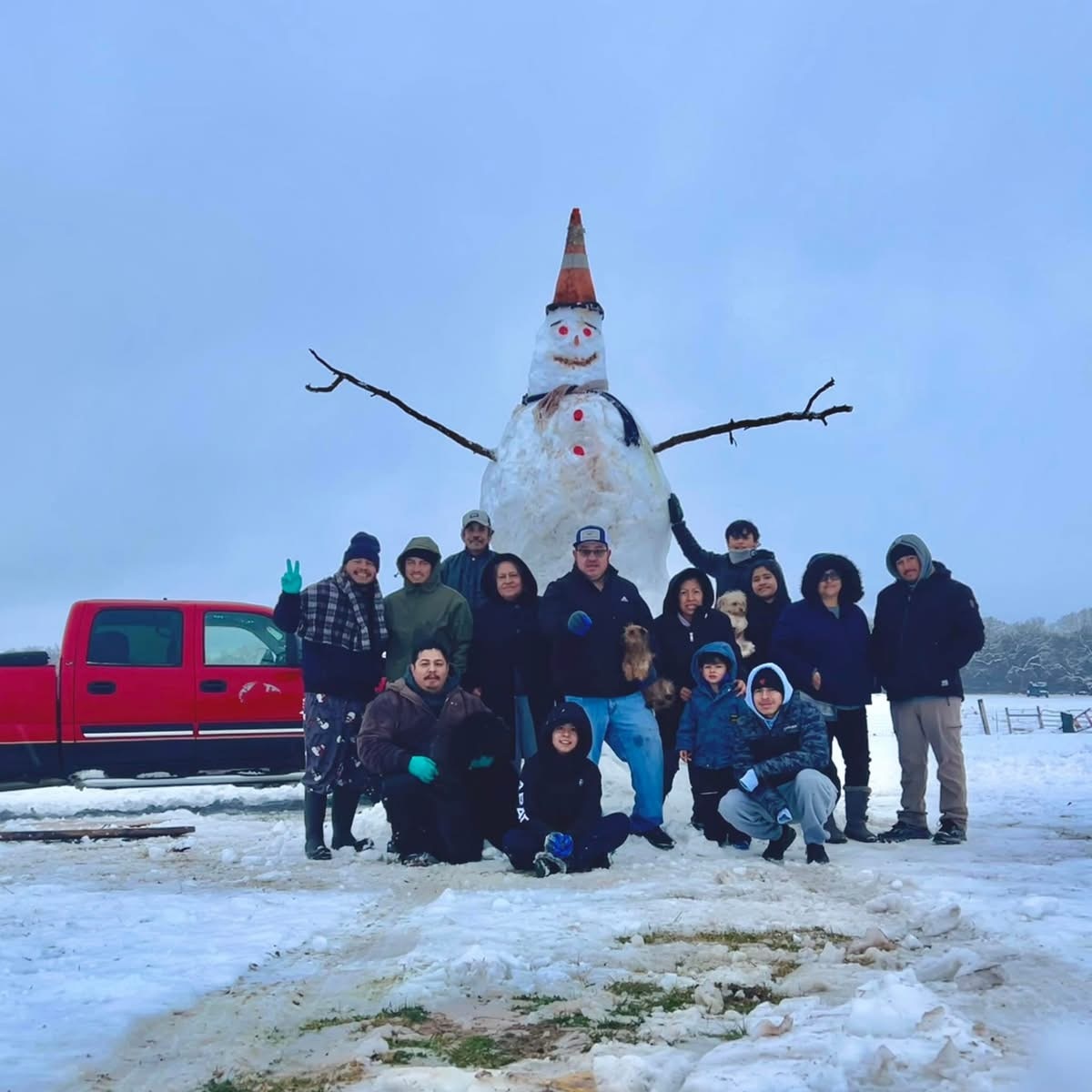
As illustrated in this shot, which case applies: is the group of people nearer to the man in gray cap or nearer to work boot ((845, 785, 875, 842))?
work boot ((845, 785, 875, 842))

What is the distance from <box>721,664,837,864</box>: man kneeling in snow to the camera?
4637 millimetres

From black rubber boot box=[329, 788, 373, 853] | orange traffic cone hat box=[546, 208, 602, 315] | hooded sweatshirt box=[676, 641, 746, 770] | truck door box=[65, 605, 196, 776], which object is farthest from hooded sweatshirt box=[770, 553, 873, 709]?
truck door box=[65, 605, 196, 776]

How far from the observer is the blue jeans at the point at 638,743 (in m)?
5.11

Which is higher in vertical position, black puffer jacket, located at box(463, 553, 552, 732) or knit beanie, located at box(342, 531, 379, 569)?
knit beanie, located at box(342, 531, 379, 569)

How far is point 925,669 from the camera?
5320 mm

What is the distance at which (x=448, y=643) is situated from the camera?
5293 mm

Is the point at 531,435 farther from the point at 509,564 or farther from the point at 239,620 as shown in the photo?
the point at 239,620

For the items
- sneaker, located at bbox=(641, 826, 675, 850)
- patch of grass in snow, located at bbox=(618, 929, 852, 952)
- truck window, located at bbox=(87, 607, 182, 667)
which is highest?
truck window, located at bbox=(87, 607, 182, 667)

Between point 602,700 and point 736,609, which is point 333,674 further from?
point 736,609

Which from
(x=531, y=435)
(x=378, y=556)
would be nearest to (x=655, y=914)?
(x=378, y=556)

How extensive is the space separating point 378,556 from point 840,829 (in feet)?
10.2

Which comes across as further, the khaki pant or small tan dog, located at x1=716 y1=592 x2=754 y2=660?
small tan dog, located at x1=716 y1=592 x2=754 y2=660

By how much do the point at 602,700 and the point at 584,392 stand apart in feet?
9.35

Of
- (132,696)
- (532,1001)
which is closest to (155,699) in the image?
(132,696)
